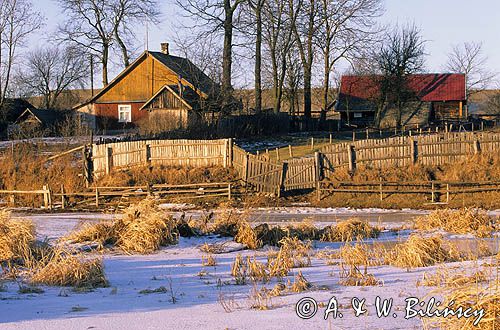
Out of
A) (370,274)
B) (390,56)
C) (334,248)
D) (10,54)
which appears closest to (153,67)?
(10,54)

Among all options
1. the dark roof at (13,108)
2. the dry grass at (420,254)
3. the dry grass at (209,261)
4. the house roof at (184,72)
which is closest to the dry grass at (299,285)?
the dry grass at (420,254)

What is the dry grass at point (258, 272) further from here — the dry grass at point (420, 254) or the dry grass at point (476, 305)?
the dry grass at point (476, 305)

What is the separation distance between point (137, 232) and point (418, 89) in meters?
59.1

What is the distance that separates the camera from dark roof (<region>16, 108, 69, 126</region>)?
2180 inches

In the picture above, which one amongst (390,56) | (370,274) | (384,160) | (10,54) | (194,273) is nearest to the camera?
(370,274)

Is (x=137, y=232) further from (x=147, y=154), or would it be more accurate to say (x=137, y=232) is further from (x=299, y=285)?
(x=147, y=154)

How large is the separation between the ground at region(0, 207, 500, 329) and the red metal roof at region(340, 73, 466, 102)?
56945 millimetres

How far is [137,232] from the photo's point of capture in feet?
46.6

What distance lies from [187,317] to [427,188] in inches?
889

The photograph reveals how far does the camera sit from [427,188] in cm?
2878

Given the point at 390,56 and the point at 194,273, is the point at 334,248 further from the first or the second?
the point at 390,56

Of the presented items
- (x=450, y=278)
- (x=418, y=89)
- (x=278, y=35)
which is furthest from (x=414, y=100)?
(x=450, y=278)

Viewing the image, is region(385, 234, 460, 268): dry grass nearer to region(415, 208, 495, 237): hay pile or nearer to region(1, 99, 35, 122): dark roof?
region(415, 208, 495, 237): hay pile

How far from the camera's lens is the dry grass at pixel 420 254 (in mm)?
11367
